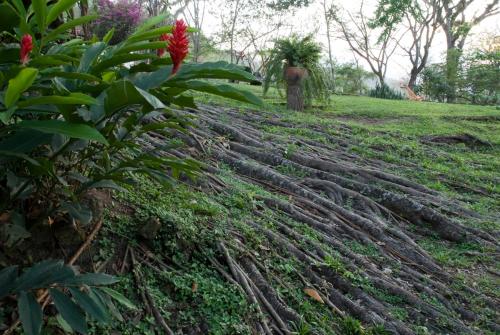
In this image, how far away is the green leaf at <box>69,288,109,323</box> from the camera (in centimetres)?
120

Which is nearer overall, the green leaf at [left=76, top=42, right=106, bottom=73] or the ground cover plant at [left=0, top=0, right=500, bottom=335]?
the ground cover plant at [left=0, top=0, right=500, bottom=335]

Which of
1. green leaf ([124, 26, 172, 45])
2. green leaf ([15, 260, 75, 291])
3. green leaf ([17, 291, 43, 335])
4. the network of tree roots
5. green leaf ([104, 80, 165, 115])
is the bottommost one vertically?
the network of tree roots

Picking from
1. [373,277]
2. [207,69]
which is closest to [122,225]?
[207,69]

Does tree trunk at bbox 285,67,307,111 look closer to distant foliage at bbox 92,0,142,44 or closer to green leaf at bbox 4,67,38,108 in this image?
distant foliage at bbox 92,0,142,44

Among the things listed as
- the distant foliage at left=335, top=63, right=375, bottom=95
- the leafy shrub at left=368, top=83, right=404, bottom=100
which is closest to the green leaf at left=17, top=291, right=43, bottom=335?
the leafy shrub at left=368, top=83, right=404, bottom=100

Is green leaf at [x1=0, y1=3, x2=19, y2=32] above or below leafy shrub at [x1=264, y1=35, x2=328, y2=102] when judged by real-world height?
below

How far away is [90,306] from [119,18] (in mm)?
11278

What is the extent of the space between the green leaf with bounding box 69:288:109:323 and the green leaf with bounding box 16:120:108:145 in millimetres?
428

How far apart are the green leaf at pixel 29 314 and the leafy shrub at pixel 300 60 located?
24.2ft

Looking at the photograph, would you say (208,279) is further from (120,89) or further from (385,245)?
(385,245)

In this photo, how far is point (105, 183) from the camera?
1737 mm

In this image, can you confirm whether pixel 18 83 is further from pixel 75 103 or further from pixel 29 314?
pixel 29 314

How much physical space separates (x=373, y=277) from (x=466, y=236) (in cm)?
139

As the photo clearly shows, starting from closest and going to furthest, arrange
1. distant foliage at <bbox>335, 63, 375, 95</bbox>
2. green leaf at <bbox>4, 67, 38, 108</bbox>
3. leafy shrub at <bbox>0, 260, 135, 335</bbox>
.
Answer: green leaf at <bbox>4, 67, 38, 108</bbox> < leafy shrub at <bbox>0, 260, 135, 335</bbox> < distant foliage at <bbox>335, 63, 375, 95</bbox>
